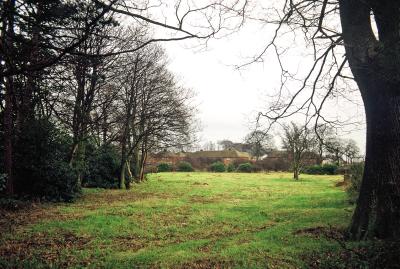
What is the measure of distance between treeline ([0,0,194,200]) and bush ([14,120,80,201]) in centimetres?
4

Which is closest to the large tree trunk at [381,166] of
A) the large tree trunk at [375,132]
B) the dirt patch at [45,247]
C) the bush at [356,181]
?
the large tree trunk at [375,132]

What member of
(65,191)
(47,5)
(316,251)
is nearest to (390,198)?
(316,251)

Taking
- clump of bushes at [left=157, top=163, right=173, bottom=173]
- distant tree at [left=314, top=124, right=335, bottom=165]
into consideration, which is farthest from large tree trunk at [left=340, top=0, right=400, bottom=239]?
clump of bushes at [left=157, top=163, right=173, bottom=173]

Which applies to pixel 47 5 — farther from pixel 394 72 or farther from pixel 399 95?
pixel 399 95

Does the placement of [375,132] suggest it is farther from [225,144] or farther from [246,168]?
[225,144]

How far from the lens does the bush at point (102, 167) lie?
21.2m

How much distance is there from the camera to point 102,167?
863 inches

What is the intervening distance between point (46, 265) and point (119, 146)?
18.9 meters

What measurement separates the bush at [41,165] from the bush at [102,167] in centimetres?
617

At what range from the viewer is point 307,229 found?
8.26 metres

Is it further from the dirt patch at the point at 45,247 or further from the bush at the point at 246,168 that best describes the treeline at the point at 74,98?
the bush at the point at 246,168

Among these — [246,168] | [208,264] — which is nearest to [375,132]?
[208,264]

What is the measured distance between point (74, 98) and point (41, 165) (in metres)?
4.50

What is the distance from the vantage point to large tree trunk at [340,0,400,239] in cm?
639
